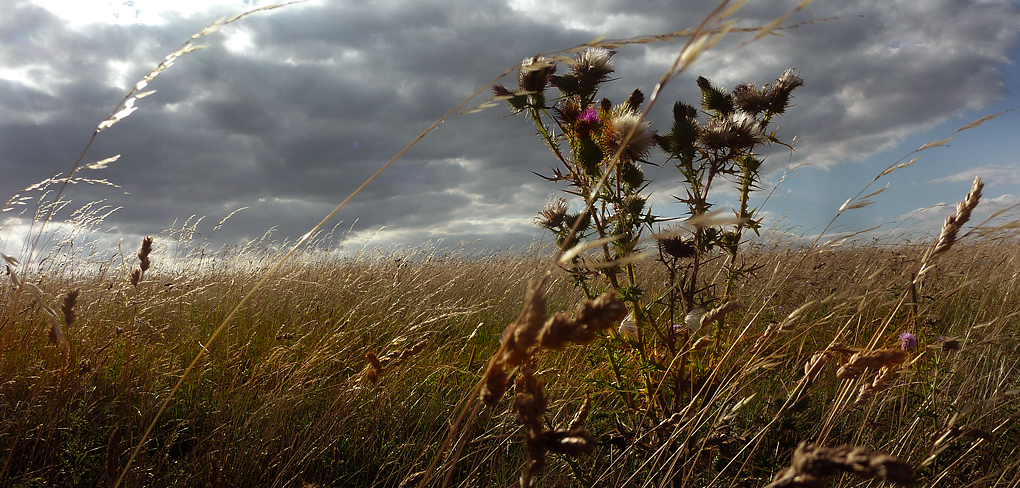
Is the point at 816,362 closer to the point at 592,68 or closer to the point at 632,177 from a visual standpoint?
the point at 632,177

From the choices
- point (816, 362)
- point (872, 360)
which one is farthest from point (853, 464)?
point (816, 362)

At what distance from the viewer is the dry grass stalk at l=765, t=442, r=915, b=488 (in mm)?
537

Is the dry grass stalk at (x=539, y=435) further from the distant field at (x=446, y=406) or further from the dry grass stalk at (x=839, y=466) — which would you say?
the distant field at (x=446, y=406)

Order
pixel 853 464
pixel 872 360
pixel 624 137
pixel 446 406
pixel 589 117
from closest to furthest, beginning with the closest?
pixel 853 464, pixel 872 360, pixel 624 137, pixel 589 117, pixel 446 406

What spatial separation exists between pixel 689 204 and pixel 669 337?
84 centimetres

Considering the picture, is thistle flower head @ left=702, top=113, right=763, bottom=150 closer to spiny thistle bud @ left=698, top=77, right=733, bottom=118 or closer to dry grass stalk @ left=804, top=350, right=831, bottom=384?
spiny thistle bud @ left=698, top=77, right=733, bottom=118

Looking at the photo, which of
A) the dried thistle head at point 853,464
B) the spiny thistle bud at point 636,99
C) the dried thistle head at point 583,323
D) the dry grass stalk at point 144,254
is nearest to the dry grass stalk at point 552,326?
the dried thistle head at point 583,323

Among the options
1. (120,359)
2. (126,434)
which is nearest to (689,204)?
(126,434)

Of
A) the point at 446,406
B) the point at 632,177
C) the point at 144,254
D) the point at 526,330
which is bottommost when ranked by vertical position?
the point at 446,406

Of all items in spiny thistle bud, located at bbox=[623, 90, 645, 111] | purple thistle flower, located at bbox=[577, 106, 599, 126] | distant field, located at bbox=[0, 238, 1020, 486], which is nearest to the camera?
distant field, located at bbox=[0, 238, 1020, 486]

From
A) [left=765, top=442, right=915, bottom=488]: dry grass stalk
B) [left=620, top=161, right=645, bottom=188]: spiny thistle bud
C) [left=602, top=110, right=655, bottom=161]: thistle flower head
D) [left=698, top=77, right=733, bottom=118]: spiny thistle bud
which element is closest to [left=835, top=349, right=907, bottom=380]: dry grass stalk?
[left=765, top=442, right=915, bottom=488]: dry grass stalk

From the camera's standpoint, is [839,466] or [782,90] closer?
[839,466]

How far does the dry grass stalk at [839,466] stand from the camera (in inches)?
21.1

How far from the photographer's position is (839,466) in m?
0.56
